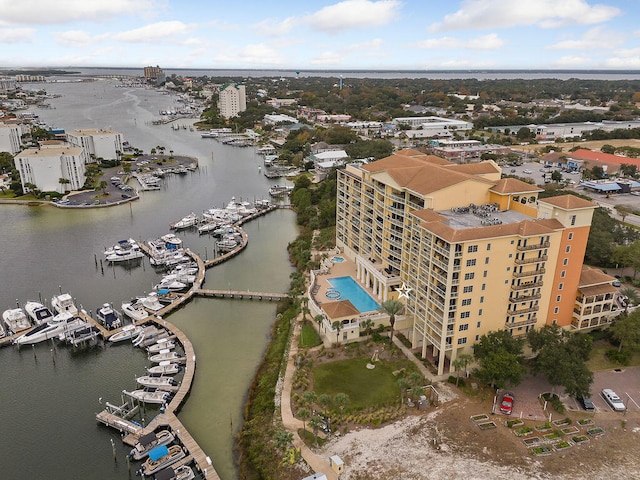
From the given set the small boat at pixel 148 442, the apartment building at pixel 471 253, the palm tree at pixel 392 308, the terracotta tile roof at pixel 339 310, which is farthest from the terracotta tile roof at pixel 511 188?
the small boat at pixel 148 442

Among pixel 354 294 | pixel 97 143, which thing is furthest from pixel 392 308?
pixel 97 143

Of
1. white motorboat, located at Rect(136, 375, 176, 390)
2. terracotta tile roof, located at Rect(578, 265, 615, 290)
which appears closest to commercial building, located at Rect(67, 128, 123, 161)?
white motorboat, located at Rect(136, 375, 176, 390)

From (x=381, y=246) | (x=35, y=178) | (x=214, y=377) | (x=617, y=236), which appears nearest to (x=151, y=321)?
(x=214, y=377)

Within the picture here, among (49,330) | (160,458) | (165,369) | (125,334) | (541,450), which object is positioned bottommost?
(160,458)

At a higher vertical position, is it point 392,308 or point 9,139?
point 9,139

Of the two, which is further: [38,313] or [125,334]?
[38,313]

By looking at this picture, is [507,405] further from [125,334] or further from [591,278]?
[125,334]
